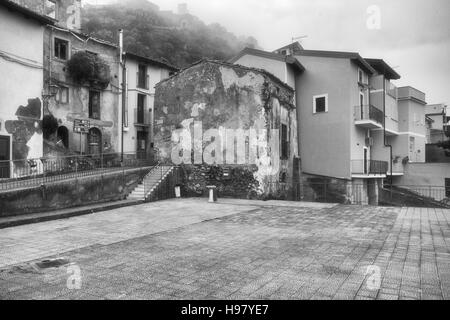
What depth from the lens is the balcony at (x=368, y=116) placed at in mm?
21969

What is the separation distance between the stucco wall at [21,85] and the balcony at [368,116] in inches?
707

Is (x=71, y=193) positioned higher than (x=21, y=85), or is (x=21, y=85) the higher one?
(x=21, y=85)

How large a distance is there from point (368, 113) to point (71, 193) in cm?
1877

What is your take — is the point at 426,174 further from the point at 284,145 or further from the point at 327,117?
the point at 284,145

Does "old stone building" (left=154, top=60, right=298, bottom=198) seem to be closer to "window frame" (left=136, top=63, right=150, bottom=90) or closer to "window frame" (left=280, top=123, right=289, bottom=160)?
"window frame" (left=280, top=123, right=289, bottom=160)

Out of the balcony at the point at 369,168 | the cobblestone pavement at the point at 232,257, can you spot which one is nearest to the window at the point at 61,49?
the cobblestone pavement at the point at 232,257

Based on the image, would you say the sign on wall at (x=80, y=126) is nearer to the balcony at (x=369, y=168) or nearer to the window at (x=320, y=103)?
the window at (x=320, y=103)

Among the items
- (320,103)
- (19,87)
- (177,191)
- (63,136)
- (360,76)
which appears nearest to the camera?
(19,87)

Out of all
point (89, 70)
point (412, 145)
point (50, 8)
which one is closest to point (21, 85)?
point (89, 70)

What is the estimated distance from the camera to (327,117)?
22.0 metres

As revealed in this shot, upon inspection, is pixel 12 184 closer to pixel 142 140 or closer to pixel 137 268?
pixel 137 268
